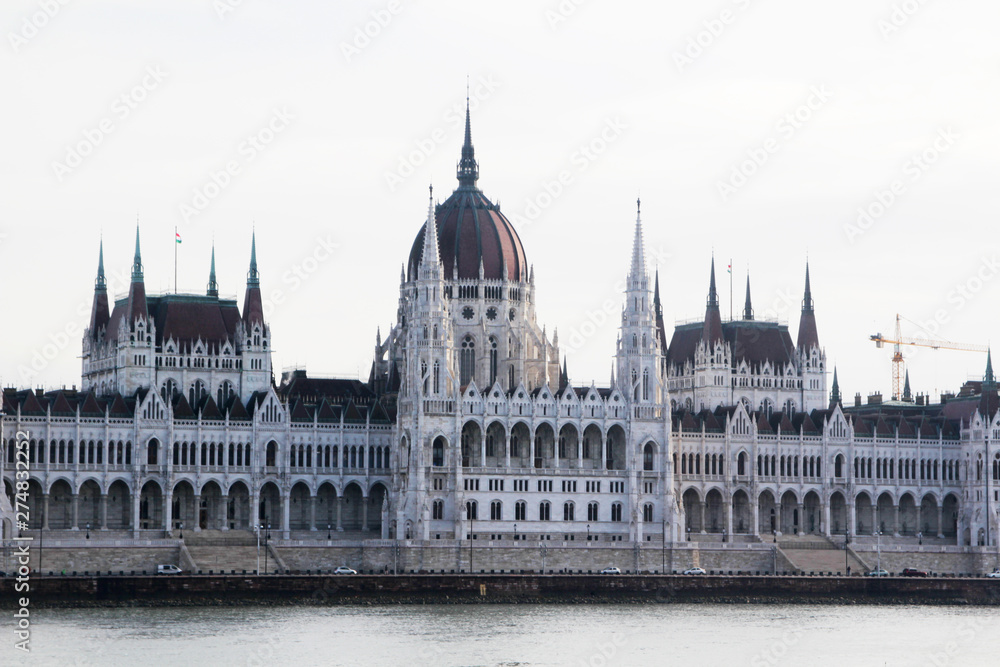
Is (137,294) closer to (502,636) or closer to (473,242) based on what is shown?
(473,242)

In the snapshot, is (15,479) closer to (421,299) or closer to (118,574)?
(118,574)

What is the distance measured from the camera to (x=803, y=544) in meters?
166

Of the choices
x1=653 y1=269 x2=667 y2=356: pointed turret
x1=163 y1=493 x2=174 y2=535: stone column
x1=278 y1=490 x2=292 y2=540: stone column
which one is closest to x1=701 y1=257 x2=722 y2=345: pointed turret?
x1=653 y1=269 x2=667 y2=356: pointed turret

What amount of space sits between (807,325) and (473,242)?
29.5 m

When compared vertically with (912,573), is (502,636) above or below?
below

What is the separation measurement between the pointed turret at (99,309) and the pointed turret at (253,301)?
9.94m

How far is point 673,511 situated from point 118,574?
143 feet

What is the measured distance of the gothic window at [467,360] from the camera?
582ft

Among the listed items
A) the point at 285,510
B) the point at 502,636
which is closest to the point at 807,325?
the point at 285,510

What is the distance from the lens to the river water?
4486 inches

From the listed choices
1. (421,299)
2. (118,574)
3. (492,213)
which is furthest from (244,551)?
(492,213)

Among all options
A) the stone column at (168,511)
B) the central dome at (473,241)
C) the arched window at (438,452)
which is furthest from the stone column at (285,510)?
the central dome at (473,241)

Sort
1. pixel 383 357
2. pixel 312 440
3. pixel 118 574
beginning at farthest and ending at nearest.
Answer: pixel 383 357 → pixel 312 440 → pixel 118 574

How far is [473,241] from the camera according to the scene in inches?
7003
